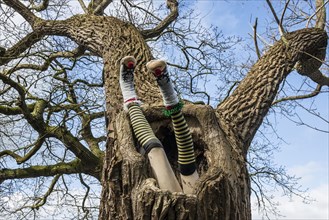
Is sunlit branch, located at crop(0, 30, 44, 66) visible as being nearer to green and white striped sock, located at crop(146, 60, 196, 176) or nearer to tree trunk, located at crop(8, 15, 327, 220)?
tree trunk, located at crop(8, 15, 327, 220)

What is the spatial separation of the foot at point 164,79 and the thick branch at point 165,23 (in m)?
3.92

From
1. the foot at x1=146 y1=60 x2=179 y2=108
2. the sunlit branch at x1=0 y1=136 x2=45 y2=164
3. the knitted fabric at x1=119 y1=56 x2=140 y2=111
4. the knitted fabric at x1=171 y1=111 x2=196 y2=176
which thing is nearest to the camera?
the foot at x1=146 y1=60 x2=179 y2=108

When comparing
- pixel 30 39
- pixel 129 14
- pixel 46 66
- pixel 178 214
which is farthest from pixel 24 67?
pixel 178 214

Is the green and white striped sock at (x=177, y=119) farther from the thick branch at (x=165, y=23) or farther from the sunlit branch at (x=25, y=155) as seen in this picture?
the thick branch at (x=165, y=23)

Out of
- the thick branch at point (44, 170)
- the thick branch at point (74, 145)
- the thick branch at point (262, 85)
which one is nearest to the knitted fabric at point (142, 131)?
the thick branch at point (262, 85)

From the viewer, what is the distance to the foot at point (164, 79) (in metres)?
2.23

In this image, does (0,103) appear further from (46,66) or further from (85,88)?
(85,88)

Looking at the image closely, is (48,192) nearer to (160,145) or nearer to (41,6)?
(41,6)

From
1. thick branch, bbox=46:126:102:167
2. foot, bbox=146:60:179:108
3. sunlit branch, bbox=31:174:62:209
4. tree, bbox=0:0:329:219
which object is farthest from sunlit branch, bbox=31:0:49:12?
foot, bbox=146:60:179:108

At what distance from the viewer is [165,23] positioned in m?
6.36

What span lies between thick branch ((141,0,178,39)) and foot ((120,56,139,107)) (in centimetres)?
335

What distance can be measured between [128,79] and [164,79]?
24.6 inches

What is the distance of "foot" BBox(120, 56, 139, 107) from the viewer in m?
2.74

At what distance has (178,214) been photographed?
202 centimetres
